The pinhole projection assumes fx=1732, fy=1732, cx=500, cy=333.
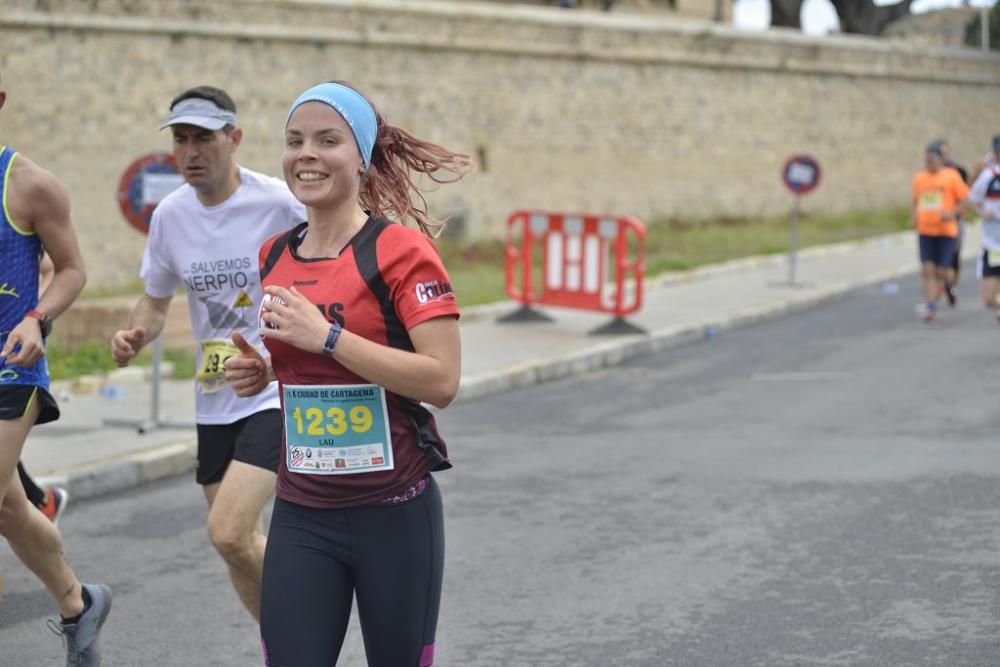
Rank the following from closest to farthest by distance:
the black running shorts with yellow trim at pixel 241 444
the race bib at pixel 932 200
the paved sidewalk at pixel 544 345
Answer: the black running shorts with yellow trim at pixel 241 444
the paved sidewalk at pixel 544 345
the race bib at pixel 932 200

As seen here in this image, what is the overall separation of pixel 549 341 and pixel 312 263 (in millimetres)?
11812

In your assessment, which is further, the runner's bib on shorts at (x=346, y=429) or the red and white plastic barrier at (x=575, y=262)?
the red and white plastic barrier at (x=575, y=262)

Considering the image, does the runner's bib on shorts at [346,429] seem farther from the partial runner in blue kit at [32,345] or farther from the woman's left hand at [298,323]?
the partial runner in blue kit at [32,345]

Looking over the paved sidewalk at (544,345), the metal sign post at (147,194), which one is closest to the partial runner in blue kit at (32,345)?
the paved sidewalk at (544,345)

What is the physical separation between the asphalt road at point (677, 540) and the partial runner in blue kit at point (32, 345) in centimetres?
50

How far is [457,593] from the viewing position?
7.00m

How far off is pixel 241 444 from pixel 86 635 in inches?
33.7

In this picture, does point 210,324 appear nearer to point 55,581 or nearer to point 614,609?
point 55,581

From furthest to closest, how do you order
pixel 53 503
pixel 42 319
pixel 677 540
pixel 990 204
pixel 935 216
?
pixel 935 216 < pixel 990 204 < pixel 677 540 < pixel 53 503 < pixel 42 319

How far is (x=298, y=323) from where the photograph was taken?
12.3ft

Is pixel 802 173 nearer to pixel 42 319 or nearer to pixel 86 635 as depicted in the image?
pixel 86 635

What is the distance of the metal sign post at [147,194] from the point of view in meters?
10.7

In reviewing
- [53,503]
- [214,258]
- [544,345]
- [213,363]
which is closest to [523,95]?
[544,345]

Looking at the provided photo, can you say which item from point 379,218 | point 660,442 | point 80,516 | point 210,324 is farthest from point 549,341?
point 379,218
